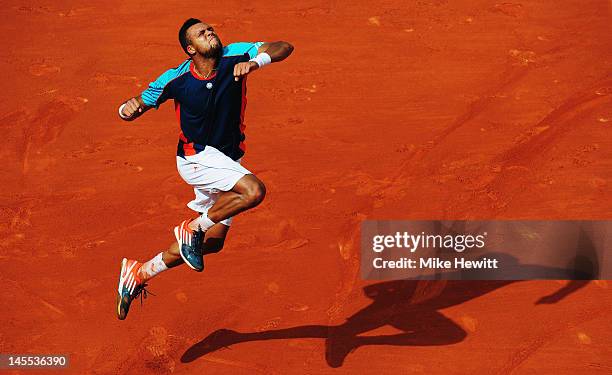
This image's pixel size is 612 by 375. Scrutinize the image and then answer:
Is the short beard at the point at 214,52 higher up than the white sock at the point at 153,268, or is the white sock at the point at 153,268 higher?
the short beard at the point at 214,52

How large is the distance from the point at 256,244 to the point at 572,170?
3.93m

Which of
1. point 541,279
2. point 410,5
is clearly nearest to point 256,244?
point 541,279

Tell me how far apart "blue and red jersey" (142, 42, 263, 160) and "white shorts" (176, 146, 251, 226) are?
3.1 inches

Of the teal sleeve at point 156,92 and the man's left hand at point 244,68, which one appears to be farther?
the teal sleeve at point 156,92

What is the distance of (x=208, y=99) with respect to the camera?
11.0m

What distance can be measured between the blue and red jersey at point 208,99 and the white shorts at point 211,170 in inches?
3.1

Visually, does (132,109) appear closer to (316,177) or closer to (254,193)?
(254,193)

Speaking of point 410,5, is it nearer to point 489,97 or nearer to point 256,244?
point 489,97

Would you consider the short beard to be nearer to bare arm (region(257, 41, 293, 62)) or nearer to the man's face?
the man's face

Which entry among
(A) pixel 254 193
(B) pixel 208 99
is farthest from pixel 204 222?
(B) pixel 208 99

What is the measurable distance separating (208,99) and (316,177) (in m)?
4.16

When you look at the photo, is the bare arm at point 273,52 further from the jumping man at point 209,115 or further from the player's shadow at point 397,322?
the player's shadow at point 397,322

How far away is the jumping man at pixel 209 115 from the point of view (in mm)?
10914

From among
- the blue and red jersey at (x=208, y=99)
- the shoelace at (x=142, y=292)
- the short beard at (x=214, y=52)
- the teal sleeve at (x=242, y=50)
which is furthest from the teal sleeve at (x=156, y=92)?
the shoelace at (x=142, y=292)
